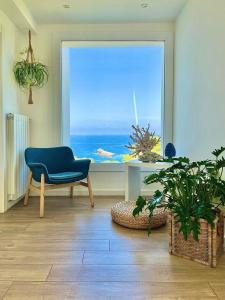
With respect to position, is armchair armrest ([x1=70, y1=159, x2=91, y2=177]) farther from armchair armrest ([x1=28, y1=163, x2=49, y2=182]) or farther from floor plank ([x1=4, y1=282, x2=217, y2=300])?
floor plank ([x1=4, y1=282, x2=217, y2=300])

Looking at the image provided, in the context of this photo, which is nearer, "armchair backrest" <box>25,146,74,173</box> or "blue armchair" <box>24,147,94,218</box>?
"blue armchair" <box>24,147,94,218</box>

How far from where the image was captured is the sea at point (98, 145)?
429 centimetres

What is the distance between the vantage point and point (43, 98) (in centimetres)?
418

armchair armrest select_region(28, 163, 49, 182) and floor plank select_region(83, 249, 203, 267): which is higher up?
armchair armrest select_region(28, 163, 49, 182)

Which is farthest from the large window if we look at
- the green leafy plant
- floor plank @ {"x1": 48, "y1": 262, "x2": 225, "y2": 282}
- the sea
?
floor plank @ {"x1": 48, "y1": 262, "x2": 225, "y2": 282}

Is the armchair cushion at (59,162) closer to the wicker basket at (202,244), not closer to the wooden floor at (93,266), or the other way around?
the wooden floor at (93,266)

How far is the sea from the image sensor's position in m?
4.29

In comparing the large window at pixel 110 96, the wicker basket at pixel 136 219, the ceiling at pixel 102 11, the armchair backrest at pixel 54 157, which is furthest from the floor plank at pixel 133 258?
the ceiling at pixel 102 11

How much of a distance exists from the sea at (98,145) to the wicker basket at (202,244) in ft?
7.18

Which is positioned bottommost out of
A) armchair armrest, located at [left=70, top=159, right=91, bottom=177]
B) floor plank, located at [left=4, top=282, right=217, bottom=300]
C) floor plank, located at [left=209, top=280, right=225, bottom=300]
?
floor plank, located at [left=4, top=282, right=217, bottom=300]

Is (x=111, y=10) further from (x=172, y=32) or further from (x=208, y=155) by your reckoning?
(x=208, y=155)

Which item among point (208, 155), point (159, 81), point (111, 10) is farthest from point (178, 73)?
point (208, 155)

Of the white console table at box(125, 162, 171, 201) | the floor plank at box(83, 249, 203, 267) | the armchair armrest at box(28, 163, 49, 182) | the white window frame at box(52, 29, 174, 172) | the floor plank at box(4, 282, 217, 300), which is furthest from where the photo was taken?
the white window frame at box(52, 29, 174, 172)

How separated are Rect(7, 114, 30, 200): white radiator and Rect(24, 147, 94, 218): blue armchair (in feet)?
0.39
